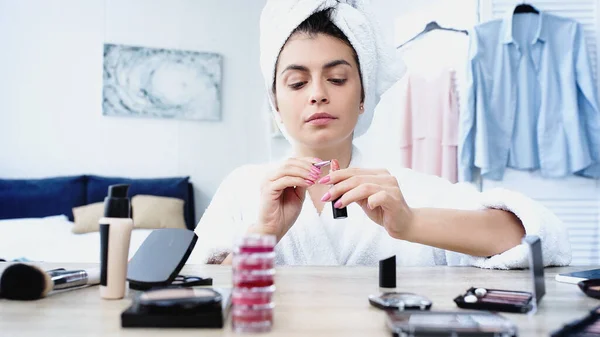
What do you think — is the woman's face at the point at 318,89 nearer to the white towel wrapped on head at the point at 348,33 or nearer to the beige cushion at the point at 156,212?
the white towel wrapped on head at the point at 348,33

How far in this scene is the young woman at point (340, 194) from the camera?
923 mm

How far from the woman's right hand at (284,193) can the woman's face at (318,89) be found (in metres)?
0.19

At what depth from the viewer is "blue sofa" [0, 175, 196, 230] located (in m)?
3.28

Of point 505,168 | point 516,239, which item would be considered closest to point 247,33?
point 505,168

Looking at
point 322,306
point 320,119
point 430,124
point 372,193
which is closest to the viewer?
point 322,306

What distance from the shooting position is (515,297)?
0.60 meters

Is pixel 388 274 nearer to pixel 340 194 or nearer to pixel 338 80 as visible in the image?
pixel 340 194

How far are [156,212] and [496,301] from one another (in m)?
2.91

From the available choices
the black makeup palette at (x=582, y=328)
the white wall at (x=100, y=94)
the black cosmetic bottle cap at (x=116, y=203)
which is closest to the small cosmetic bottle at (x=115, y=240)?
the black cosmetic bottle cap at (x=116, y=203)

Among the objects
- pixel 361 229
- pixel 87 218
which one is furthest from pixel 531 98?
pixel 87 218

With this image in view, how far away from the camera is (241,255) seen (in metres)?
0.46

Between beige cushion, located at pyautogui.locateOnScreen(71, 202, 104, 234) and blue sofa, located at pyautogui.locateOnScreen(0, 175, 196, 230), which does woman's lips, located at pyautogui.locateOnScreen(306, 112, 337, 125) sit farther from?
blue sofa, located at pyautogui.locateOnScreen(0, 175, 196, 230)

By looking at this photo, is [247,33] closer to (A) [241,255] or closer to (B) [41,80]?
(B) [41,80]

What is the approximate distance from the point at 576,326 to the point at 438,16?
2.77 meters
